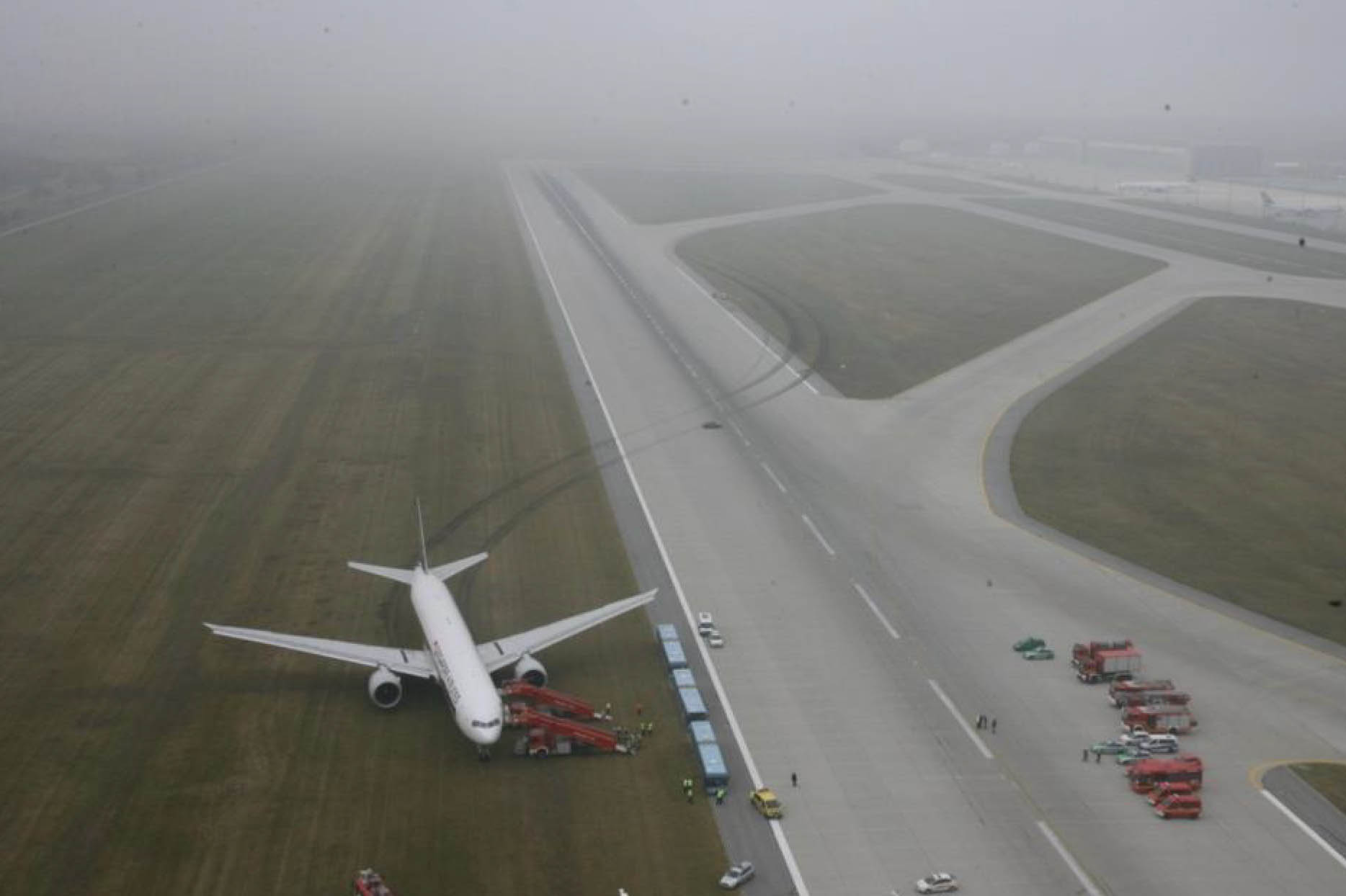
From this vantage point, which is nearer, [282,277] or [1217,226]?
[282,277]

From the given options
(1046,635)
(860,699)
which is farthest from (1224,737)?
(860,699)

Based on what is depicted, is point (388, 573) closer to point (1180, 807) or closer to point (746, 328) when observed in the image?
point (1180, 807)

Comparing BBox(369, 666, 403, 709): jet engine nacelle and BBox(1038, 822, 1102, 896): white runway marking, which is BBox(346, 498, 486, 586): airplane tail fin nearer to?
BBox(369, 666, 403, 709): jet engine nacelle

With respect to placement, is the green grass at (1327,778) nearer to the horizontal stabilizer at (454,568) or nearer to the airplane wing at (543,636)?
the airplane wing at (543,636)

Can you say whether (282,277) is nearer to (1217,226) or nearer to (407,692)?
(407,692)

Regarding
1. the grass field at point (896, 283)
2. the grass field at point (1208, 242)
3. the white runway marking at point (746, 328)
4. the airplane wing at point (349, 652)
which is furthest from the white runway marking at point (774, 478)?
the grass field at point (1208, 242)

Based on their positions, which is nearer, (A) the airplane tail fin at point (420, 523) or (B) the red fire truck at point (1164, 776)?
(B) the red fire truck at point (1164, 776)

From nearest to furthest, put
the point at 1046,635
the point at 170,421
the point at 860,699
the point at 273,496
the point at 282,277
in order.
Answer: the point at 860,699 → the point at 1046,635 → the point at 273,496 → the point at 170,421 → the point at 282,277
